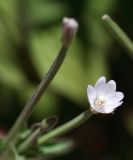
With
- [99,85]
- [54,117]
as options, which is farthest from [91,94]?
[54,117]

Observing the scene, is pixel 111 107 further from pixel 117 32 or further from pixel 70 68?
pixel 70 68

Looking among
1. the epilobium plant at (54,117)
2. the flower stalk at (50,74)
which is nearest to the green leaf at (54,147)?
the epilobium plant at (54,117)

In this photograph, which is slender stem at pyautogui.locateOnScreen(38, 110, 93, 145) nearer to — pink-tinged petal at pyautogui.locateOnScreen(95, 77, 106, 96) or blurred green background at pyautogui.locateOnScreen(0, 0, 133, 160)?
pink-tinged petal at pyautogui.locateOnScreen(95, 77, 106, 96)

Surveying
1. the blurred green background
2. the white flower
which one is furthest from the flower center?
the blurred green background

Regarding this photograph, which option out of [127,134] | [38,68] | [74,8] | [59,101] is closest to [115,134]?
[127,134]

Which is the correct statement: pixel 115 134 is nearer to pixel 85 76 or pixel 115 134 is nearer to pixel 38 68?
pixel 85 76

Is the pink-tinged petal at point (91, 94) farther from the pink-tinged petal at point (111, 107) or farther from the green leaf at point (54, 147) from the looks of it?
the green leaf at point (54, 147)
